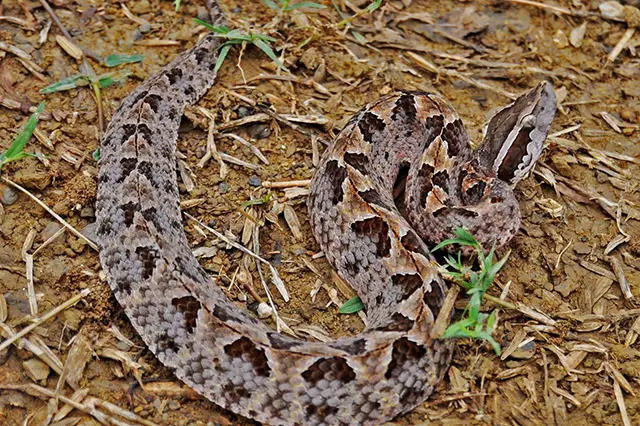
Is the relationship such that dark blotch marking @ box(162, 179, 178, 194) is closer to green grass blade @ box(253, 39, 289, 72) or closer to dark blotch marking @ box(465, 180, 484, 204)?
green grass blade @ box(253, 39, 289, 72)

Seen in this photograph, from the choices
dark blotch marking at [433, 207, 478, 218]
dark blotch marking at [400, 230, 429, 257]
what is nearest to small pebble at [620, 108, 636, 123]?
dark blotch marking at [433, 207, 478, 218]

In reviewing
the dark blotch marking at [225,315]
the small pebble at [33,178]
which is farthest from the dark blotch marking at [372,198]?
the small pebble at [33,178]

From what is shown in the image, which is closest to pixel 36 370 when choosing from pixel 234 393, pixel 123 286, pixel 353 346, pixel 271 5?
pixel 123 286

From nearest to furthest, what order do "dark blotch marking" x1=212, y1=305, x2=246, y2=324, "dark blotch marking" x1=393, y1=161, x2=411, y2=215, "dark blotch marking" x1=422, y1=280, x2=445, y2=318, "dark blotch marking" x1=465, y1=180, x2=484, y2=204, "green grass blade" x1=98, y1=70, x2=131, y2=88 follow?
"dark blotch marking" x1=212, y1=305, x2=246, y2=324, "dark blotch marking" x1=422, y1=280, x2=445, y2=318, "dark blotch marking" x1=465, y1=180, x2=484, y2=204, "dark blotch marking" x1=393, y1=161, x2=411, y2=215, "green grass blade" x1=98, y1=70, x2=131, y2=88

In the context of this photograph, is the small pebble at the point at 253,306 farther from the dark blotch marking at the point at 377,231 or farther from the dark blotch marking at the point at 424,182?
the dark blotch marking at the point at 424,182

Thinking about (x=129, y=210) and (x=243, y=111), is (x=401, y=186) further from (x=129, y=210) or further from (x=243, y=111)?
(x=129, y=210)

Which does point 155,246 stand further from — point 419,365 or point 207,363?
point 419,365

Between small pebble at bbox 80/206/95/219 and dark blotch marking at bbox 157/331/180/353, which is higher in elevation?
small pebble at bbox 80/206/95/219

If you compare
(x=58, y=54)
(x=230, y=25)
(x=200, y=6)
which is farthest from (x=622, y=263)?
(x=58, y=54)
